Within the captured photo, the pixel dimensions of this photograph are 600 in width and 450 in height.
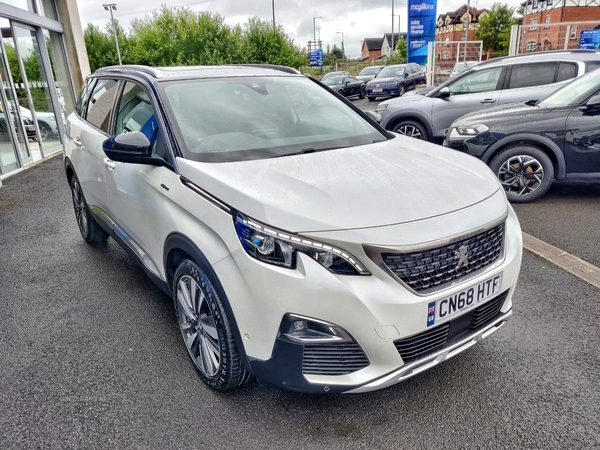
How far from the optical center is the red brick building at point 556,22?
18.3 metres

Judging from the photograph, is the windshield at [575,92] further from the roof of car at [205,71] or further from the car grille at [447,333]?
the car grille at [447,333]

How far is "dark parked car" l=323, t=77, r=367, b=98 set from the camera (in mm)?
24047

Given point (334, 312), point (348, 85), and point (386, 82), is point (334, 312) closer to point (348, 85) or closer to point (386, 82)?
point (386, 82)

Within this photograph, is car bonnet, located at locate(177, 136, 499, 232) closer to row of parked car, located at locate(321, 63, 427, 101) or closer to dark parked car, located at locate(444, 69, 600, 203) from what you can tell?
dark parked car, located at locate(444, 69, 600, 203)

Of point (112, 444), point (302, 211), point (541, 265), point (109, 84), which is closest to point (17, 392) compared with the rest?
point (112, 444)

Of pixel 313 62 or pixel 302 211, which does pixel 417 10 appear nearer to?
pixel 302 211

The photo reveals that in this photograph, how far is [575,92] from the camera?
5.27 meters

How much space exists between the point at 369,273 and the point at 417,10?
2717 centimetres

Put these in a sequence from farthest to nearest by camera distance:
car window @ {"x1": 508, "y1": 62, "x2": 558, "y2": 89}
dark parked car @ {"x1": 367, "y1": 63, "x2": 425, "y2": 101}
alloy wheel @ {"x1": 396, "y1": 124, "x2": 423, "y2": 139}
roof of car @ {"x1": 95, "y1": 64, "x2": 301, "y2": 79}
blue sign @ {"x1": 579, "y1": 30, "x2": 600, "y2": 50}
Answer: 1. dark parked car @ {"x1": 367, "y1": 63, "x2": 425, "y2": 101}
2. blue sign @ {"x1": 579, "y1": 30, "x2": 600, "y2": 50}
3. alloy wheel @ {"x1": 396, "y1": 124, "x2": 423, "y2": 139}
4. car window @ {"x1": 508, "y1": 62, "x2": 558, "y2": 89}
5. roof of car @ {"x1": 95, "y1": 64, "x2": 301, "y2": 79}

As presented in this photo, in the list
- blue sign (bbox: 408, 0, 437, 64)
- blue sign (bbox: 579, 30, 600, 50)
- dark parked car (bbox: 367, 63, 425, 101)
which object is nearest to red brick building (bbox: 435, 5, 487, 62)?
blue sign (bbox: 408, 0, 437, 64)

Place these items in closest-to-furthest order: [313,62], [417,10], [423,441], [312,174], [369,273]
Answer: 1. [369,273]
2. [423,441]
3. [312,174]
4. [417,10]
5. [313,62]

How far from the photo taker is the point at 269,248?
1.85 metres

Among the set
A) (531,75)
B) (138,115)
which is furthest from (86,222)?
(531,75)

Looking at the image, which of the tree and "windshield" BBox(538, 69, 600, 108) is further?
the tree
